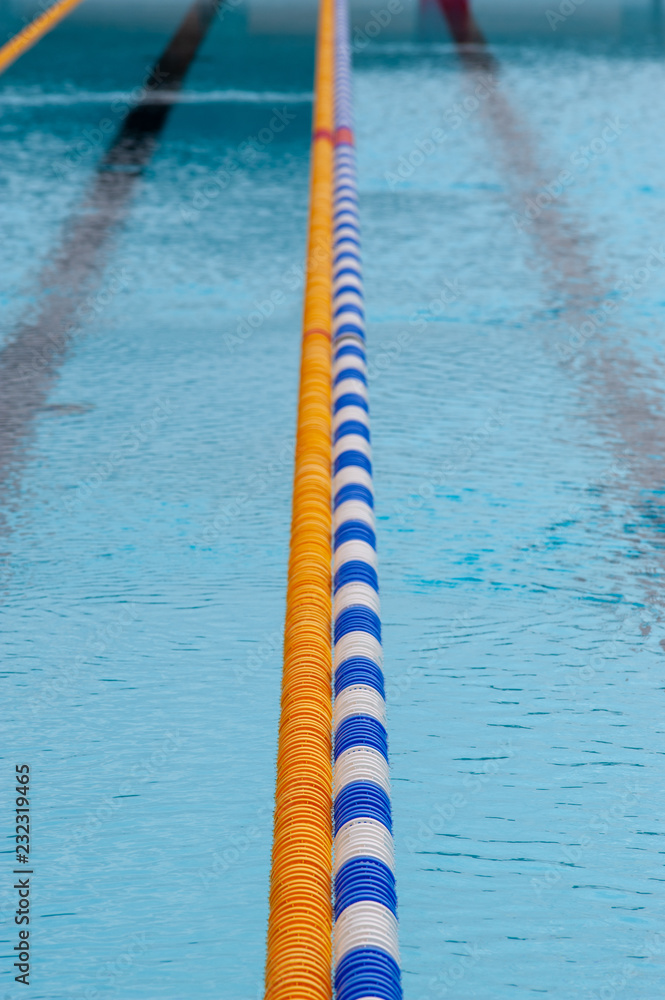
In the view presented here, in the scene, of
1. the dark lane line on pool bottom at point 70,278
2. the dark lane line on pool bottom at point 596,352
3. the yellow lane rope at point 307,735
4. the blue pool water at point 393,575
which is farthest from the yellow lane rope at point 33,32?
the yellow lane rope at point 307,735

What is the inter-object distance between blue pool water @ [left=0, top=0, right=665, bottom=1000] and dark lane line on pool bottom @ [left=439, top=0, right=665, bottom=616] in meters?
0.01

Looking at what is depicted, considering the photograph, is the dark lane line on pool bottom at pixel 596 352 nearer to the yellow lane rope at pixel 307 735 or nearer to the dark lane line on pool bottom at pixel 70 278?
the yellow lane rope at pixel 307 735

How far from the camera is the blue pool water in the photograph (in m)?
1.61

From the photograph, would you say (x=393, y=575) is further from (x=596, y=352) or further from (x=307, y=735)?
(x=596, y=352)

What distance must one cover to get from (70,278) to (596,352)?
1.69m

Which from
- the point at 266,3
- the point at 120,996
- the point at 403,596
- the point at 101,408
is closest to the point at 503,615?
the point at 403,596

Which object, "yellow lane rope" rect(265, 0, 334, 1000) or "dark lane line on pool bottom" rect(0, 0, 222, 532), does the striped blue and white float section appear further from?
"dark lane line on pool bottom" rect(0, 0, 222, 532)

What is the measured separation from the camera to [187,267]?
404cm

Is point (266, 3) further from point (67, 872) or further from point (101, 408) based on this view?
point (67, 872)

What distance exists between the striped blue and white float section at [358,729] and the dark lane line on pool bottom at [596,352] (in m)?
0.54

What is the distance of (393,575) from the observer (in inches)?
92.7

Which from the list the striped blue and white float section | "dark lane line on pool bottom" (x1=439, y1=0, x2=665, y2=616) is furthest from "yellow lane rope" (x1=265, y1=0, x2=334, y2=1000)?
"dark lane line on pool bottom" (x1=439, y1=0, x2=665, y2=616)

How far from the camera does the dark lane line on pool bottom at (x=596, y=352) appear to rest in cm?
267

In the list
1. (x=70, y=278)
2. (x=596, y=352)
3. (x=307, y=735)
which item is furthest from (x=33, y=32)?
(x=307, y=735)
